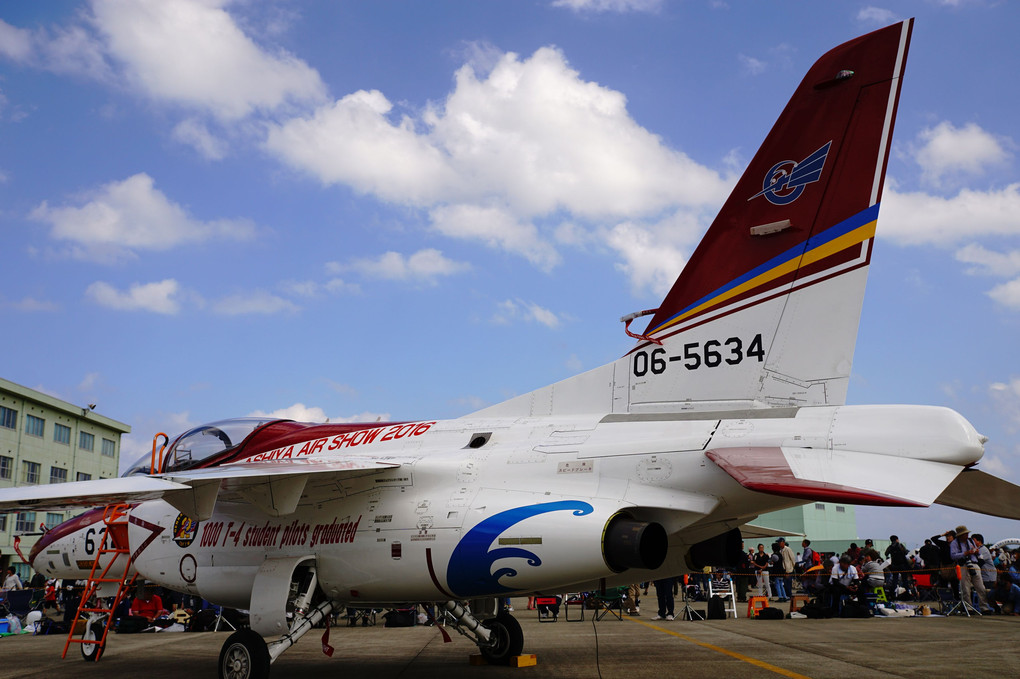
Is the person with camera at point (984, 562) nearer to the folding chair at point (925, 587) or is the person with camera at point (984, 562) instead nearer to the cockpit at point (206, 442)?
the folding chair at point (925, 587)

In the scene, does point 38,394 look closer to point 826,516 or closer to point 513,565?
point 513,565

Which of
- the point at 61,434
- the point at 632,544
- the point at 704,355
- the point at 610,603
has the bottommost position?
the point at 610,603

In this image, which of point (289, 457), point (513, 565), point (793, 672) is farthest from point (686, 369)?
point (289, 457)

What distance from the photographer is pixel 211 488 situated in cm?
718

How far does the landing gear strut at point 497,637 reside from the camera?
8793mm

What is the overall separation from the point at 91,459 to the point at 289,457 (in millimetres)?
46448

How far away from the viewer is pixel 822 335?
684 cm

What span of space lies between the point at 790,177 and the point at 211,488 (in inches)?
236

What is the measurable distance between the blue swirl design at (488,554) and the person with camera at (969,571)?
483 inches

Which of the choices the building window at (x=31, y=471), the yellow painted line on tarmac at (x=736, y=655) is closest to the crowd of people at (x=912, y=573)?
the yellow painted line on tarmac at (x=736, y=655)

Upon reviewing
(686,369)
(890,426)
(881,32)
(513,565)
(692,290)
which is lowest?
(513,565)

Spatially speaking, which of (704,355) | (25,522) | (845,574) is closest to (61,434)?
(25,522)

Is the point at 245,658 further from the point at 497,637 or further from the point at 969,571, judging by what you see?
the point at 969,571

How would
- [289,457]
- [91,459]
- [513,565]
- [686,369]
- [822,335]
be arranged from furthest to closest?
[91,459] < [289,457] < [686,369] < [822,335] < [513,565]
